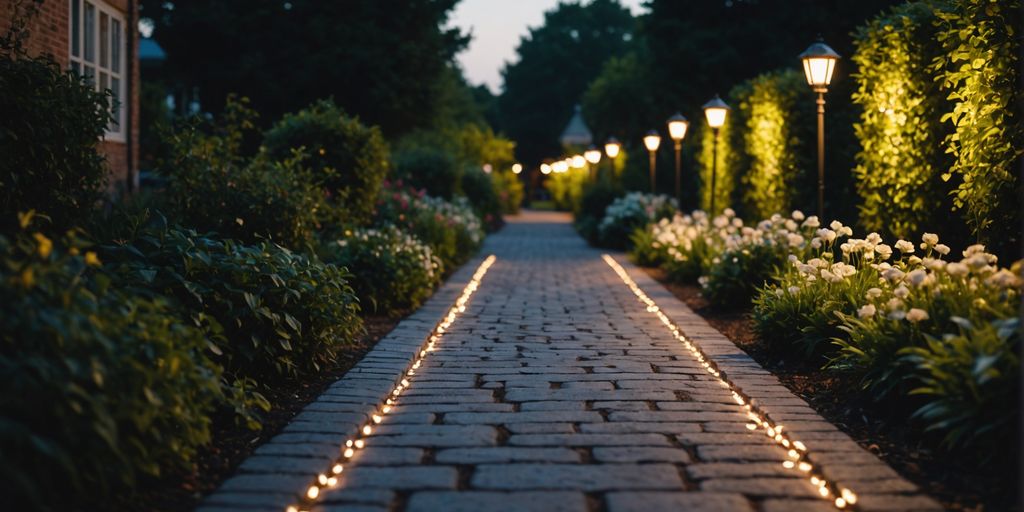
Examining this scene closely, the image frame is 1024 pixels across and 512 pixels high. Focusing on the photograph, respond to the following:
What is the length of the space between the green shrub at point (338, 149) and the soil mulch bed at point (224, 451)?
6.82 metres

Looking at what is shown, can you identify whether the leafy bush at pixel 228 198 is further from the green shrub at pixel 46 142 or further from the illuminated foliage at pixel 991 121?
the illuminated foliage at pixel 991 121

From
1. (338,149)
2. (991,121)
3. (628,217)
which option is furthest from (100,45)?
(628,217)

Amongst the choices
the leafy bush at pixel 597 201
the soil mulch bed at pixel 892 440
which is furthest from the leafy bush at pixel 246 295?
the leafy bush at pixel 597 201

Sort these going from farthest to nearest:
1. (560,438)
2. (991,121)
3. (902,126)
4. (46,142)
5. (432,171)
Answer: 1. (432,171)
2. (902,126)
3. (46,142)
4. (991,121)
5. (560,438)

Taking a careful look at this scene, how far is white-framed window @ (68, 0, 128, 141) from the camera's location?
11828 mm

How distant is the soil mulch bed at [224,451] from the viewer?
12.6 ft

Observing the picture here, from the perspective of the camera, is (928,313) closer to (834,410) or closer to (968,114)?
(834,410)

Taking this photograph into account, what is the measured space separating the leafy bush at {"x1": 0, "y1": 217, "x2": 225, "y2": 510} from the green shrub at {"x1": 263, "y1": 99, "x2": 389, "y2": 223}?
959cm

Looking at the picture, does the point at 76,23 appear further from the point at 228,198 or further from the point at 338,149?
the point at 228,198

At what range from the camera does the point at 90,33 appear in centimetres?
1244

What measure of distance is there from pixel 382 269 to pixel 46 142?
162 inches

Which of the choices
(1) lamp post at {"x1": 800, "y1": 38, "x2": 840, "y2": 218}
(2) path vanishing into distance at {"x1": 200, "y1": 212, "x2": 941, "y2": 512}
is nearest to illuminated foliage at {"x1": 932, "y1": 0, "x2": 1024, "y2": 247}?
(2) path vanishing into distance at {"x1": 200, "y1": 212, "x2": 941, "y2": 512}

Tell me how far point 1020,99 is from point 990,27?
67 centimetres

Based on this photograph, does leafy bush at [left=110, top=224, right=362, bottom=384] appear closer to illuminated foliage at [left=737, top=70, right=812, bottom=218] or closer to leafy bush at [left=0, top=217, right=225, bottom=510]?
leafy bush at [left=0, top=217, right=225, bottom=510]
